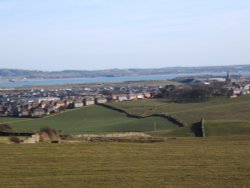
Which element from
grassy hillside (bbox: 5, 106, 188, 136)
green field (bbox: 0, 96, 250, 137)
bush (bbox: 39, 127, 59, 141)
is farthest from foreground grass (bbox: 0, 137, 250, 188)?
grassy hillside (bbox: 5, 106, 188, 136)

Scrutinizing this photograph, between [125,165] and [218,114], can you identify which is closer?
A: [125,165]

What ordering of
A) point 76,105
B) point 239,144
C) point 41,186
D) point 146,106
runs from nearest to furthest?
point 41,186 < point 239,144 < point 146,106 < point 76,105

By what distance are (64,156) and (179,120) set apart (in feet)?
114

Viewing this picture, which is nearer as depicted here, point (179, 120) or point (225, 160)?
point (225, 160)

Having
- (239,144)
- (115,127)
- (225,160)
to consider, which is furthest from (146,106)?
(225,160)

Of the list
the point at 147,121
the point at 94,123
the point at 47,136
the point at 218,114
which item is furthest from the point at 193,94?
the point at 47,136

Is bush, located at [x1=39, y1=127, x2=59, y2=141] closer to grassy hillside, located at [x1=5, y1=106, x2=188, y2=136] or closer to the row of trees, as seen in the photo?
grassy hillside, located at [x1=5, y1=106, x2=188, y2=136]

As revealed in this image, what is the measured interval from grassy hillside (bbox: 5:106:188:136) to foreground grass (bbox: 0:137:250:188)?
20.0 metres

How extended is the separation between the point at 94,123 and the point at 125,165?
41481 mm

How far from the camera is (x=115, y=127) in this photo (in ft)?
179

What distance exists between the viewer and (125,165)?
66.0ft

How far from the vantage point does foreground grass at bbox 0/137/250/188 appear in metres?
17.2

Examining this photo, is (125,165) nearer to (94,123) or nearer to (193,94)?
(94,123)

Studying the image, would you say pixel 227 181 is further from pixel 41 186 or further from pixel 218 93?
pixel 218 93
